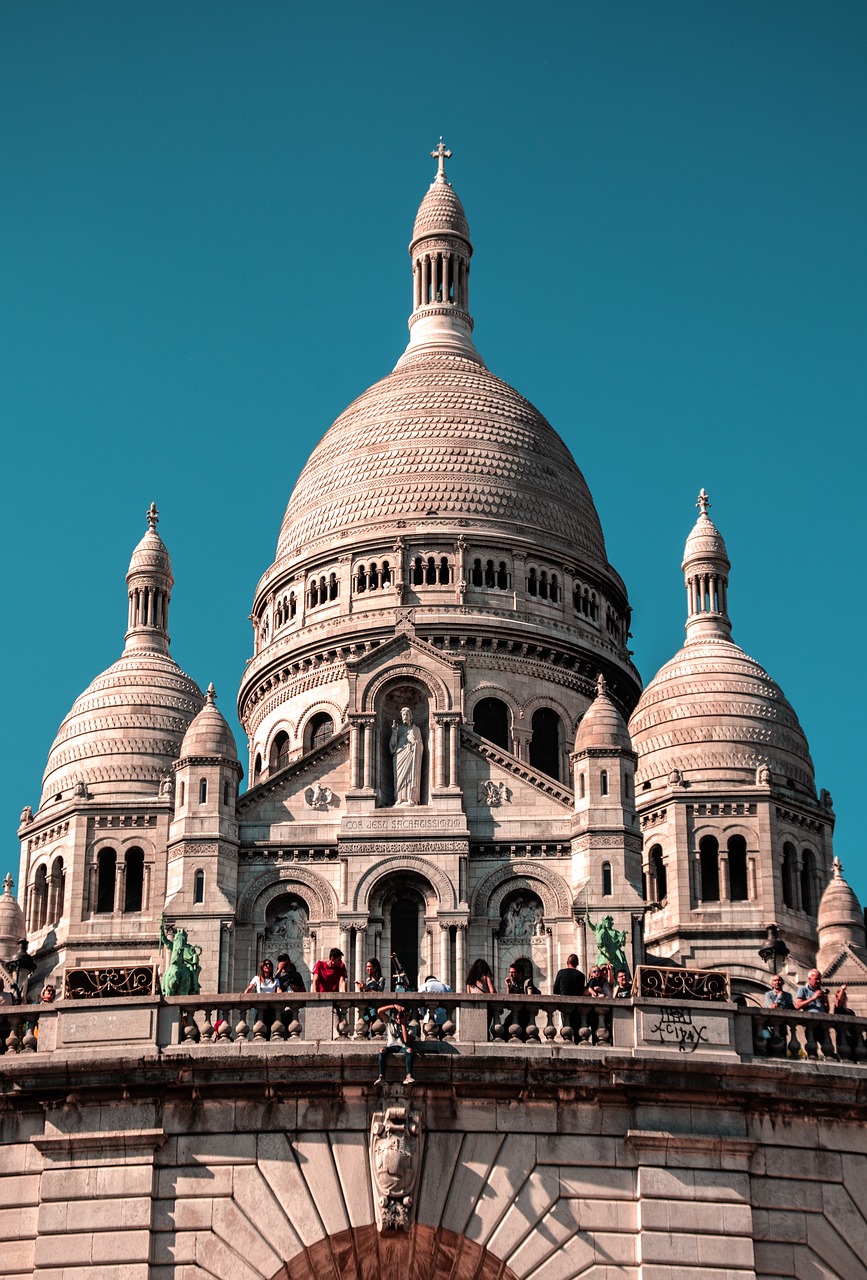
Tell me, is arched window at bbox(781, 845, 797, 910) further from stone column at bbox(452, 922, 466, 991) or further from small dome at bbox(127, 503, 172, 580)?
small dome at bbox(127, 503, 172, 580)

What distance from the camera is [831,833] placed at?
7781cm

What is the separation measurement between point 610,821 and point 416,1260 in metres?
42.1

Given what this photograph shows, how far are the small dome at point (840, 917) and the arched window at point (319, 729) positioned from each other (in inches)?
640

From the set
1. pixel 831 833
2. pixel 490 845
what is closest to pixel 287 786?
pixel 490 845

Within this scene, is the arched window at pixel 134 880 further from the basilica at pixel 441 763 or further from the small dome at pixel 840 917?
the small dome at pixel 840 917

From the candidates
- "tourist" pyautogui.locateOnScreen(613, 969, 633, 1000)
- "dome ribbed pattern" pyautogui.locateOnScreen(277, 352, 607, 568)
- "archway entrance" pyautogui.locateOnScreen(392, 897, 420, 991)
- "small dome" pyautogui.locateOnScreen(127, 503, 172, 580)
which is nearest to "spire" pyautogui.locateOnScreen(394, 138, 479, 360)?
"dome ribbed pattern" pyautogui.locateOnScreen(277, 352, 607, 568)

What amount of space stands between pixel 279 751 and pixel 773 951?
824 inches

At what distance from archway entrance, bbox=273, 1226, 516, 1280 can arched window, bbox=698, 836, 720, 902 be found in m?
48.9

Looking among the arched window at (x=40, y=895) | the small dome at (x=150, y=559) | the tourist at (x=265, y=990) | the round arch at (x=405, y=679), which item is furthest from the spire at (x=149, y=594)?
the tourist at (x=265, y=990)

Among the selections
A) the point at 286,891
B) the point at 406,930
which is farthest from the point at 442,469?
the point at 406,930

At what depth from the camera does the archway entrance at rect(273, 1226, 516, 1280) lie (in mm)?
25906

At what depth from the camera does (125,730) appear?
81.1 m

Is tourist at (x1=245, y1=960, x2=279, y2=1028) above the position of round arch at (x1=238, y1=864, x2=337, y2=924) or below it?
below

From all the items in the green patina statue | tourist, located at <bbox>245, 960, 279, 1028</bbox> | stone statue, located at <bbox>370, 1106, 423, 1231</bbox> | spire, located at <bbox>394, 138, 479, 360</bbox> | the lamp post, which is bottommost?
stone statue, located at <bbox>370, 1106, 423, 1231</bbox>
